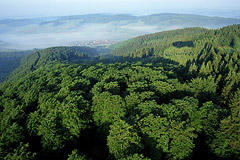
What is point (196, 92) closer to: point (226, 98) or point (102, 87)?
point (226, 98)

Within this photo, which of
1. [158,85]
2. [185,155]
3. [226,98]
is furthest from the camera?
[226,98]

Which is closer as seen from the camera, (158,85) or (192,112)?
(192,112)

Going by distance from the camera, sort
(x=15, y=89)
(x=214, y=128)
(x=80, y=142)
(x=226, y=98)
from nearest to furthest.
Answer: (x=214, y=128) < (x=80, y=142) < (x=226, y=98) < (x=15, y=89)

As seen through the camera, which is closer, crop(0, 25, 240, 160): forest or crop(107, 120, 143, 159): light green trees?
crop(107, 120, 143, 159): light green trees

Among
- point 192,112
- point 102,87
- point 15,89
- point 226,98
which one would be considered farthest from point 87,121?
point 15,89

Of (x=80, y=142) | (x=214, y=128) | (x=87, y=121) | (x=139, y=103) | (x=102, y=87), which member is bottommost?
(x=80, y=142)

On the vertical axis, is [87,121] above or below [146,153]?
above

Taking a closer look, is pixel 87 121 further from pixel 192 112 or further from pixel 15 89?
pixel 15 89

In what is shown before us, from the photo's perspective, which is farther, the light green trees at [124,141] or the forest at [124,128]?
the forest at [124,128]

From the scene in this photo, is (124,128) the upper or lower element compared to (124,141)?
upper

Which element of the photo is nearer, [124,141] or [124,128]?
[124,141]
